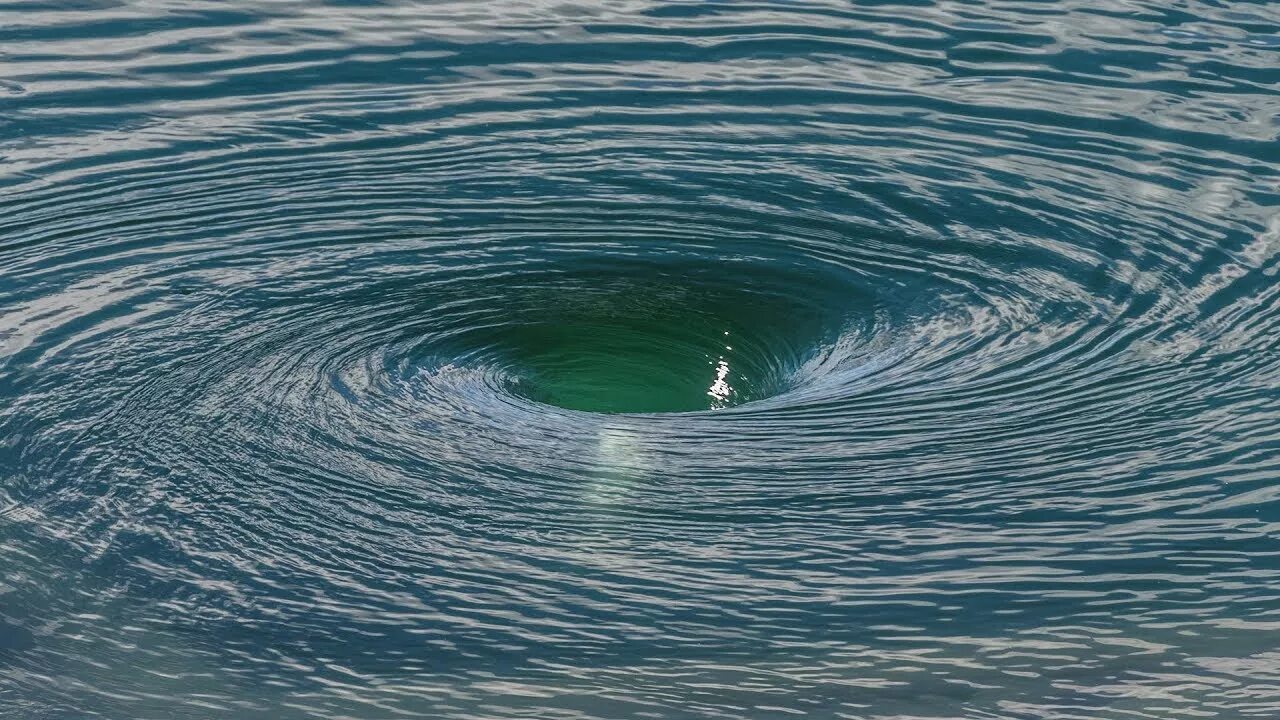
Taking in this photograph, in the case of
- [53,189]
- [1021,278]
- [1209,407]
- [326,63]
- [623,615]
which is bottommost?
[623,615]

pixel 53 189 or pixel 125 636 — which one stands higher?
pixel 53 189

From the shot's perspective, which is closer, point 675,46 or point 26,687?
point 26,687

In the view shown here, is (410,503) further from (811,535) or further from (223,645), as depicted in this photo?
(811,535)

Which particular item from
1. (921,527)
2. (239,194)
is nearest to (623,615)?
(921,527)

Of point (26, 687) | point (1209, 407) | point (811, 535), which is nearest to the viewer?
point (26, 687)

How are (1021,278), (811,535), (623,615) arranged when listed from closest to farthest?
(623,615)
(811,535)
(1021,278)

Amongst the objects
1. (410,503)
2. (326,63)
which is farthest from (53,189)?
(410,503)

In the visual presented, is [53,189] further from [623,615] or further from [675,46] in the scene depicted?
[623,615]
